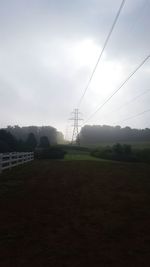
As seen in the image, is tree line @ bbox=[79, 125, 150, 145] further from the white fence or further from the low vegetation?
the white fence

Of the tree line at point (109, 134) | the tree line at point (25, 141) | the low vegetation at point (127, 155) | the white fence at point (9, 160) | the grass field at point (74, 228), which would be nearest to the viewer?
the grass field at point (74, 228)

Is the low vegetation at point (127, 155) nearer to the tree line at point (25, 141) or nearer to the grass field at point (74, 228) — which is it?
the tree line at point (25, 141)

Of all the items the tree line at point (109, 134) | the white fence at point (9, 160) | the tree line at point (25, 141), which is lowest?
the white fence at point (9, 160)

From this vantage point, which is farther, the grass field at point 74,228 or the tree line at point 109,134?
the tree line at point 109,134

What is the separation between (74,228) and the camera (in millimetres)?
6574

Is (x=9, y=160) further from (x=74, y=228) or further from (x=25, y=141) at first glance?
(x=25, y=141)

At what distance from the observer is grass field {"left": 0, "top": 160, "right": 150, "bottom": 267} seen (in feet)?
16.3

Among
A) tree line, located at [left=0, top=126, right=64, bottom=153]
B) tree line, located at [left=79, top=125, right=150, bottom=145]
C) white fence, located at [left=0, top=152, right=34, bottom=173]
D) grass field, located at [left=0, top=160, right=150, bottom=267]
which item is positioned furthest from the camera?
tree line, located at [left=79, top=125, right=150, bottom=145]

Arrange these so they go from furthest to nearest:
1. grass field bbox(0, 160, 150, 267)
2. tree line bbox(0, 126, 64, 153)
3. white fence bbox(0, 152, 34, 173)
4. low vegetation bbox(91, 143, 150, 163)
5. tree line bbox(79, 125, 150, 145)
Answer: tree line bbox(79, 125, 150, 145) → tree line bbox(0, 126, 64, 153) → low vegetation bbox(91, 143, 150, 163) → white fence bbox(0, 152, 34, 173) → grass field bbox(0, 160, 150, 267)

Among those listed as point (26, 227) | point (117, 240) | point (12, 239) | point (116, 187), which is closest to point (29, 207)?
point (26, 227)

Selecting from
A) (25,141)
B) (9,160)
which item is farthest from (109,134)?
(9,160)

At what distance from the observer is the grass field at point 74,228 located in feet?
16.3

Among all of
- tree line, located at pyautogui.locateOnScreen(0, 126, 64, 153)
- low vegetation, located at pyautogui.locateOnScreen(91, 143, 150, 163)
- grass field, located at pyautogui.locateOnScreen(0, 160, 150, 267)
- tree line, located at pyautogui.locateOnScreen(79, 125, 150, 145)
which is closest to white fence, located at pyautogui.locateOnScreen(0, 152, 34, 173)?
grass field, located at pyautogui.locateOnScreen(0, 160, 150, 267)

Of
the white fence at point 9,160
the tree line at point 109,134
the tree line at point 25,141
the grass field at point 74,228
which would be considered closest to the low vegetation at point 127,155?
the tree line at point 25,141
